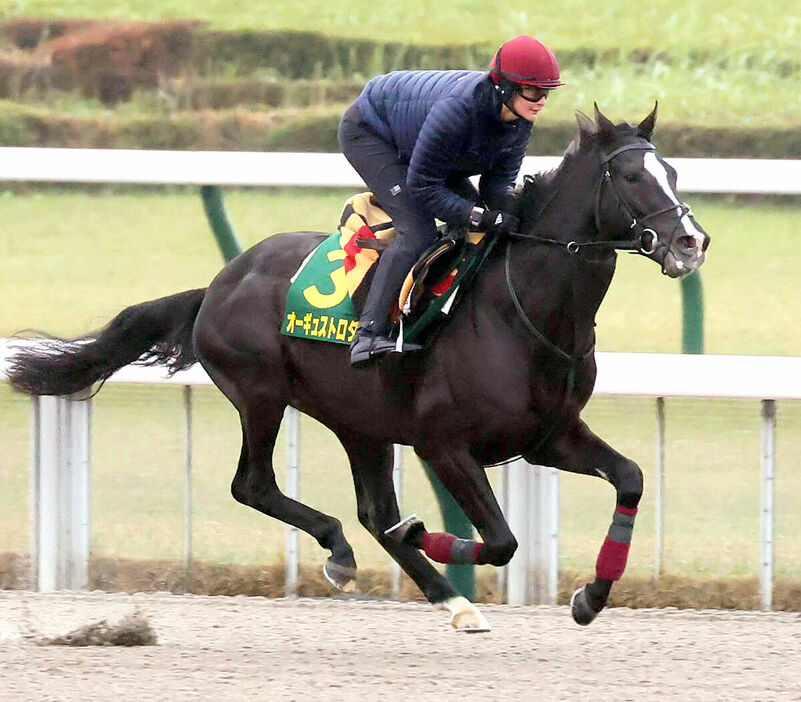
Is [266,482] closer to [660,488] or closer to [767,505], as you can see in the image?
[660,488]

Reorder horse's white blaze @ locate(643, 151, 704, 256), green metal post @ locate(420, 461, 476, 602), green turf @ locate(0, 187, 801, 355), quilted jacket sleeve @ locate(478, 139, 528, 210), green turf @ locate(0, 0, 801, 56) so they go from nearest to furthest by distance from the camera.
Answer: horse's white blaze @ locate(643, 151, 704, 256)
quilted jacket sleeve @ locate(478, 139, 528, 210)
green metal post @ locate(420, 461, 476, 602)
green turf @ locate(0, 187, 801, 355)
green turf @ locate(0, 0, 801, 56)

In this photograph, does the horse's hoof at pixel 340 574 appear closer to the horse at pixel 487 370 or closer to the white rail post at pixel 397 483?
the horse at pixel 487 370

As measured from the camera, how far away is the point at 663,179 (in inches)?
169

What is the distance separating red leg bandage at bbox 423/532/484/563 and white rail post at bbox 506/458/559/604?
3.14 ft

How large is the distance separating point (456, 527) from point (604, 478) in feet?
4.25

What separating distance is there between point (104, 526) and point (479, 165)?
90.8 inches

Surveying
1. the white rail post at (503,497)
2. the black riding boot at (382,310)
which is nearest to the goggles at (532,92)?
the black riding boot at (382,310)

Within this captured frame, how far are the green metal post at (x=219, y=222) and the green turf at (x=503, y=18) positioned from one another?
1036 cm

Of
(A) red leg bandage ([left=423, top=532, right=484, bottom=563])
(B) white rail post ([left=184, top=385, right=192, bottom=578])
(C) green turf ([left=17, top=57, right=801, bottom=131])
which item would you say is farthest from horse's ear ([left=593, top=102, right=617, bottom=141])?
(C) green turf ([left=17, top=57, right=801, bottom=131])

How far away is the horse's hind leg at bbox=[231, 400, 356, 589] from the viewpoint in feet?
17.2

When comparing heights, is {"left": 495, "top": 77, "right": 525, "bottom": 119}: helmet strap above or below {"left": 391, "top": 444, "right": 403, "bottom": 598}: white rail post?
above

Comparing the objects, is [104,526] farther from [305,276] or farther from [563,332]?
[563,332]

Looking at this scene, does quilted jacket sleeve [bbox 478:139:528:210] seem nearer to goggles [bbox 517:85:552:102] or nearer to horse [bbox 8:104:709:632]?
horse [bbox 8:104:709:632]

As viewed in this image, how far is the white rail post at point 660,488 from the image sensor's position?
5.93 metres
